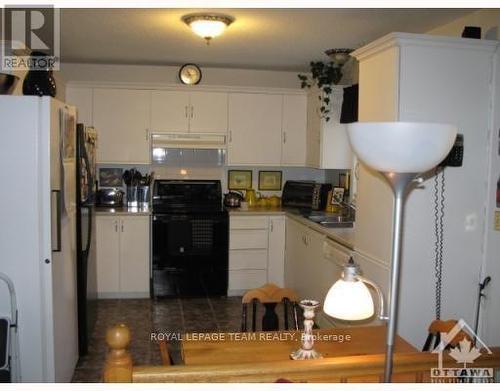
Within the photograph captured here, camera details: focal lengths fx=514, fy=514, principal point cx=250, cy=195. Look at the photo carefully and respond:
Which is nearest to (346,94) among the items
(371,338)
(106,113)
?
(106,113)

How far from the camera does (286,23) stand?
11.8ft

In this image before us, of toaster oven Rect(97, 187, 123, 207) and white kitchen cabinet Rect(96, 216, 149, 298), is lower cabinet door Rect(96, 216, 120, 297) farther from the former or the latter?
toaster oven Rect(97, 187, 123, 207)

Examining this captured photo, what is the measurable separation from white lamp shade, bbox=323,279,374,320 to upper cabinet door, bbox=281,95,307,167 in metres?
3.86

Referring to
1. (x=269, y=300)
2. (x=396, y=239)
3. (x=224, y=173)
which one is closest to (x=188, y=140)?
(x=224, y=173)

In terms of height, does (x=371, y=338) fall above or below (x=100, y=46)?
below

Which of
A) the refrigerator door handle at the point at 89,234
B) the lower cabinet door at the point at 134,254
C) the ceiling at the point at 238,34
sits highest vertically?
the ceiling at the point at 238,34

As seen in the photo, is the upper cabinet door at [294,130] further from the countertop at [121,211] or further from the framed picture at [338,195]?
the countertop at [121,211]

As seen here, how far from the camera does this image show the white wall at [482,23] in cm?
299

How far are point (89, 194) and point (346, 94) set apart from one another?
2383 mm

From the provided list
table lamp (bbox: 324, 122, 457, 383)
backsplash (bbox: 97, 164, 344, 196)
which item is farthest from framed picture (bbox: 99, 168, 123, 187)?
table lamp (bbox: 324, 122, 457, 383)

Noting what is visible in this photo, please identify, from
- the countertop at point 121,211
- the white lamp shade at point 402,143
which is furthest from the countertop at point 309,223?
the white lamp shade at point 402,143

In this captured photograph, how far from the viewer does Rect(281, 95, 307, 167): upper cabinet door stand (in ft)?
17.7

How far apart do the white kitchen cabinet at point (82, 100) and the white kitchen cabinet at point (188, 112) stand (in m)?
0.62

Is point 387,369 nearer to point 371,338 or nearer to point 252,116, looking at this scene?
point 371,338
